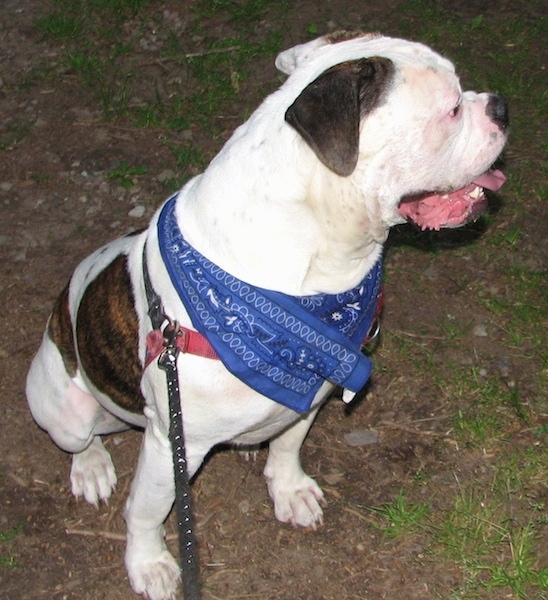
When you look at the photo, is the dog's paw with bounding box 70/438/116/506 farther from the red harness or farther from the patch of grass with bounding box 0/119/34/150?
the patch of grass with bounding box 0/119/34/150

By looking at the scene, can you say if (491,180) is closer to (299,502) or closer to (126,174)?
(299,502)

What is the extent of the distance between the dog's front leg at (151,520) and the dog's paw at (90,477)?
16.4 inches

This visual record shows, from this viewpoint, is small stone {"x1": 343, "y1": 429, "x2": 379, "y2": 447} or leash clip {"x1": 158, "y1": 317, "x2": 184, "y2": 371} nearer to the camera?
leash clip {"x1": 158, "y1": 317, "x2": 184, "y2": 371}

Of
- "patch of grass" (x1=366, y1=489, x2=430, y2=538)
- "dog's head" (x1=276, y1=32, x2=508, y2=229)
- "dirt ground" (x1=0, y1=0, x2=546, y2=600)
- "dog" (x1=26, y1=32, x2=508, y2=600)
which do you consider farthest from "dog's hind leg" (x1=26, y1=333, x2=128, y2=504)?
"dog's head" (x1=276, y1=32, x2=508, y2=229)

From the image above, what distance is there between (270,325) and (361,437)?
164 centimetres

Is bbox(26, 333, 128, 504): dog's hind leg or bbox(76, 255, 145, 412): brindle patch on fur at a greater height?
bbox(76, 255, 145, 412): brindle patch on fur

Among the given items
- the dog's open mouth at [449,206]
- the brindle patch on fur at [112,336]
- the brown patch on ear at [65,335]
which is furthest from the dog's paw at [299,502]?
the dog's open mouth at [449,206]

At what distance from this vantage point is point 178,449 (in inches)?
122

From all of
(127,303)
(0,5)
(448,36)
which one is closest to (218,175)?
(127,303)

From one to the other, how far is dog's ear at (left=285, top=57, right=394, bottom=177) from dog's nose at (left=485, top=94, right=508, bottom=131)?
512 millimetres

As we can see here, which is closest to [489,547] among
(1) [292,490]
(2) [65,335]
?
(1) [292,490]

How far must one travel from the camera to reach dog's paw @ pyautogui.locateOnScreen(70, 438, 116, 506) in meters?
4.56

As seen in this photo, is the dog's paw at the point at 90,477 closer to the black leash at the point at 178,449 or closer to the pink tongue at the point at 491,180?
the black leash at the point at 178,449

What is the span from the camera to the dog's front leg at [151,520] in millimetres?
3691
